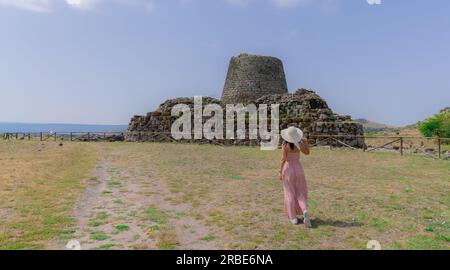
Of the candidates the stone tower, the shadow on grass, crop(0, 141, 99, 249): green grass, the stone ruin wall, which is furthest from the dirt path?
the stone tower

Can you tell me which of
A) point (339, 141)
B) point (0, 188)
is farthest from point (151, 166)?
point (339, 141)

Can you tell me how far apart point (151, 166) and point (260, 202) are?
7880 mm

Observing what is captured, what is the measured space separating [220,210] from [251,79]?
28766 millimetres

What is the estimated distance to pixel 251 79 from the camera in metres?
35.2

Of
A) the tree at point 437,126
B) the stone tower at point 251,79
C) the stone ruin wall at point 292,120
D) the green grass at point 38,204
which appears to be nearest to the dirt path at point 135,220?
the green grass at point 38,204

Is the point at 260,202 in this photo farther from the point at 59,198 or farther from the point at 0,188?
the point at 0,188

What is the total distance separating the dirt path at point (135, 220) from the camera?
211 inches

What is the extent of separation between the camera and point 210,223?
6.50m

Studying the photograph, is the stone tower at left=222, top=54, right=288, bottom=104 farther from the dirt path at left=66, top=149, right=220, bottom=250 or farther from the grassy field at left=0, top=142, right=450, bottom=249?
the dirt path at left=66, top=149, right=220, bottom=250

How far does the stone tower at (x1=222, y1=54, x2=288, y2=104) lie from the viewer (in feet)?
115

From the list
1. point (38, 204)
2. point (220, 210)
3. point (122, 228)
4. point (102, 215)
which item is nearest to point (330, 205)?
point (220, 210)

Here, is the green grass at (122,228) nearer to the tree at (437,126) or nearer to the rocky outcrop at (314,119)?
the rocky outcrop at (314,119)

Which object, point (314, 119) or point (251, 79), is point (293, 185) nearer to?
point (314, 119)

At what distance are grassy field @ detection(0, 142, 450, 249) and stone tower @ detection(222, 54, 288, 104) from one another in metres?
22.5
